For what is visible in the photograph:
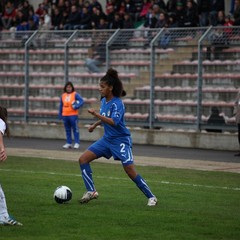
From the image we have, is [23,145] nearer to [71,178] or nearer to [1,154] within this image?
[71,178]

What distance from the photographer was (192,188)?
15344 mm

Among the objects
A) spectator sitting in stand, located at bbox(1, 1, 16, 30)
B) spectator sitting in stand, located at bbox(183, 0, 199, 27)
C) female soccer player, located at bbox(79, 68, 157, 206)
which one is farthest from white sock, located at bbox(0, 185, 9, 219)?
spectator sitting in stand, located at bbox(1, 1, 16, 30)

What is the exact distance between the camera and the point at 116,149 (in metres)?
12.8

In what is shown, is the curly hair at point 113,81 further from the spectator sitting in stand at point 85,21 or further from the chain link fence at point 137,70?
the spectator sitting in stand at point 85,21

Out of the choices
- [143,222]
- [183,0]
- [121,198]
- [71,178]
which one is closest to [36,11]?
[183,0]

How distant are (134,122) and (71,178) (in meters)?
10.6

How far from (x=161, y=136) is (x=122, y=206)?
13.8 metres

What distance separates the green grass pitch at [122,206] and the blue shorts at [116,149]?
720 mm

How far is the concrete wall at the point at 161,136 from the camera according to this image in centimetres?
2508

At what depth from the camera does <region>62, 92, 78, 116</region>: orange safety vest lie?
25.1 meters

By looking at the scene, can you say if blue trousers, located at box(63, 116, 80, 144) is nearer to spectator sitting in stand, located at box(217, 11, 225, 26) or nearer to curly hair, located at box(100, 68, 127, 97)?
spectator sitting in stand, located at box(217, 11, 225, 26)

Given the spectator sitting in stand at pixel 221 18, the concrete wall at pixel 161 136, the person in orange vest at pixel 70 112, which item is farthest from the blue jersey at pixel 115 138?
the spectator sitting in stand at pixel 221 18

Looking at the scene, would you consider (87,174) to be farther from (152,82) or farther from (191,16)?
(191,16)

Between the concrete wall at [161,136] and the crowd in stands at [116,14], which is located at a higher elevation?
the crowd in stands at [116,14]
